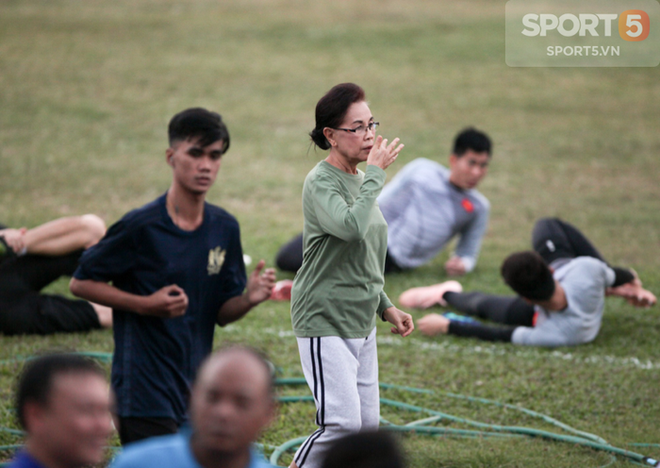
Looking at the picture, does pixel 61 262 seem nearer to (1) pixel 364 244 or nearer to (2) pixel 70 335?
(2) pixel 70 335

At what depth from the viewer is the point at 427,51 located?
19.8 metres

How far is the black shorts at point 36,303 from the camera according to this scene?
596cm

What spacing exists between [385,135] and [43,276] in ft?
30.4

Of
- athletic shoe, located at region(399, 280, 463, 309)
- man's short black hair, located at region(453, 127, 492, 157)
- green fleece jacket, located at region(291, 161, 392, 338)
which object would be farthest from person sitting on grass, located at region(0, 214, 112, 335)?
man's short black hair, located at region(453, 127, 492, 157)

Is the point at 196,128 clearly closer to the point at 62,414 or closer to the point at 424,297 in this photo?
the point at 62,414

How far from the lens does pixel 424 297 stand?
285 inches

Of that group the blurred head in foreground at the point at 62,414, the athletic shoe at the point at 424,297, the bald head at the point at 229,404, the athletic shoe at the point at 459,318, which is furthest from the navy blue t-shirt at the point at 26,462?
the athletic shoe at the point at 424,297

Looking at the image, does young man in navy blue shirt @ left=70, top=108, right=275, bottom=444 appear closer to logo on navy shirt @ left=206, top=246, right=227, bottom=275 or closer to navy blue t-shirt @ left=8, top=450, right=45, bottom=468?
logo on navy shirt @ left=206, top=246, right=227, bottom=275

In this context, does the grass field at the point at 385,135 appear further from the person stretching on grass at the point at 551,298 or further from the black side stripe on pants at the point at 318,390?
the black side stripe on pants at the point at 318,390

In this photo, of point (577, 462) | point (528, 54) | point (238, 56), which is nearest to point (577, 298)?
point (577, 462)

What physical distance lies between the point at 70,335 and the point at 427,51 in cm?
1527

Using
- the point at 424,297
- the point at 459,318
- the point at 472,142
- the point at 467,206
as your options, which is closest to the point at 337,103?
the point at 459,318

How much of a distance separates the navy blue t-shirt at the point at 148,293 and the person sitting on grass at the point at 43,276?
8.05ft

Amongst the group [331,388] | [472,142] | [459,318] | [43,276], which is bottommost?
[459,318]
